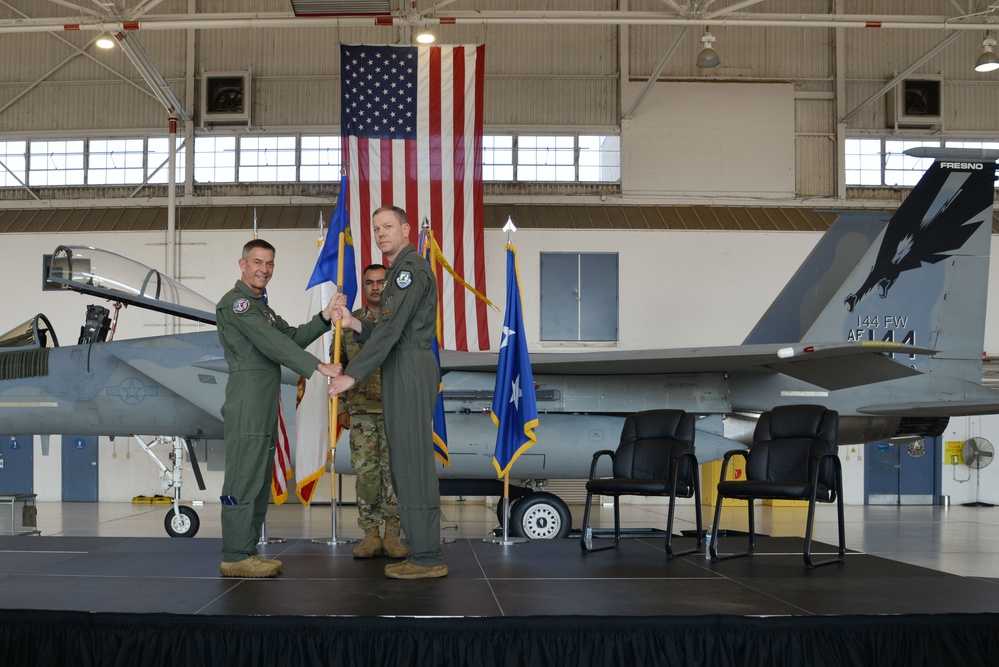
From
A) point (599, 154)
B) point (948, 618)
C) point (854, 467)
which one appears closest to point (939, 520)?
point (854, 467)

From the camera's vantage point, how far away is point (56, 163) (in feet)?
51.0

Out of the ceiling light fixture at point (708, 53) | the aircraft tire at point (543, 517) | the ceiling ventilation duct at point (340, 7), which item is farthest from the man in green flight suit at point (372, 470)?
the ceiling light fixture at point (708, 53)

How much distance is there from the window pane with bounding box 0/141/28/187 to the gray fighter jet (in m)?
8.70

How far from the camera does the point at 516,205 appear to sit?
1518 centimetres

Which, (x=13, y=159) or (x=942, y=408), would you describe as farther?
(x=13, y=159)

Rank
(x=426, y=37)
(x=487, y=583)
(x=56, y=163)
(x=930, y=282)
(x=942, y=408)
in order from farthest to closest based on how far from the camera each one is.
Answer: (x=56, y=163)
(x=426, y=37)
(x=930, y=282)
(x=942, y=408)
(x=487, y=583)

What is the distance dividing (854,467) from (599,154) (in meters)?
7.15

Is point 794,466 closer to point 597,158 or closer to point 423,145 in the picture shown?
point 423,145

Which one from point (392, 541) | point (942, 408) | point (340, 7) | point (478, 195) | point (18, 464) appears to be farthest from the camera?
point (18, 464)

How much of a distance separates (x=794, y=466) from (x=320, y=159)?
472 inches

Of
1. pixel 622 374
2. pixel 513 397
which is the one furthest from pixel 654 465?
pixel 622 374

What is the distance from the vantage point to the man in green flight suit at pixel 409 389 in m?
3.98

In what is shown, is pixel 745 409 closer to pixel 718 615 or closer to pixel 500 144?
pixel 718 615

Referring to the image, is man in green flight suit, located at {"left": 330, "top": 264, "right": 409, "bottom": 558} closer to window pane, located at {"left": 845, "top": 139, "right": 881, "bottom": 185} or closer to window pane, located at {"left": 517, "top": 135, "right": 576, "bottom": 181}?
window pane, located at {"left": 517, "top": 135, "right": 576, "bottom": 181}
